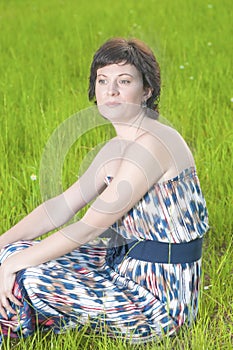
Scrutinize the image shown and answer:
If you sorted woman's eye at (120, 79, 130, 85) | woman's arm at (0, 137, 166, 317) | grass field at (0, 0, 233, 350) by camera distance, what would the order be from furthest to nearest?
grass field at (0, 0, 233, 350)
woman's eye at (120, 79, 130, 85)
woman's arm at (0, 137, 166, 317)

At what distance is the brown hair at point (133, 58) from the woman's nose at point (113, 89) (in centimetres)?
7

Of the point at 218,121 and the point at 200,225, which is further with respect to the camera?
the point at 218,121

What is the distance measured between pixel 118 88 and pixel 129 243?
464mm

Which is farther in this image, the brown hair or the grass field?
the grass field

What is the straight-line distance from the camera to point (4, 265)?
86.4 inches

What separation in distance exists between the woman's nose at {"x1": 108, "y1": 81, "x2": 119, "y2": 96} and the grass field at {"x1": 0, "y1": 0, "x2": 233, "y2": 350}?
706 millimetres

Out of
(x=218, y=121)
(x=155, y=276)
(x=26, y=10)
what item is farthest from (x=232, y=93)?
(x=26, y=10)

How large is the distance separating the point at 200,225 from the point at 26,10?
18.8ft

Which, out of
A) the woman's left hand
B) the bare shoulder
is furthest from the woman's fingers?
the bare shoulder

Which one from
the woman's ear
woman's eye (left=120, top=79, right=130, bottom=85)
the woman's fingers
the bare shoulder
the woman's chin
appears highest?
woman's eye (left=120, top=79, right=130, bottom=85)

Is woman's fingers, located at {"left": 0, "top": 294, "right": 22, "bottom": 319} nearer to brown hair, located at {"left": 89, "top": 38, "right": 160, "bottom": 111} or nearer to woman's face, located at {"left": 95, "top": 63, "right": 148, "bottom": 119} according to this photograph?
woman's face, located at {"left": 95, "top": 63, "right": 148, "bottom": 119}

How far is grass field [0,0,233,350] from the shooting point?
2.56m

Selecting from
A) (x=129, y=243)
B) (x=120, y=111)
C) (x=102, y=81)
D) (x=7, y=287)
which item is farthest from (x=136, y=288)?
(x=102, y=81)

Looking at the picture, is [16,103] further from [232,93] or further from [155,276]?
[155,276]
